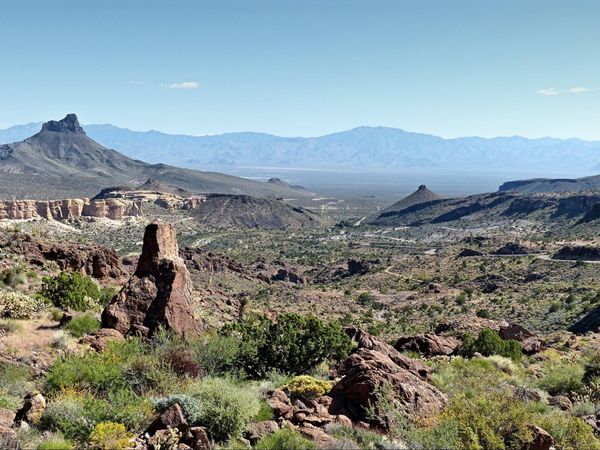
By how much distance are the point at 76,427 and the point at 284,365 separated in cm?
788

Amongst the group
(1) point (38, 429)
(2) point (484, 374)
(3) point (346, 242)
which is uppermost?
(1) point (38, 429)

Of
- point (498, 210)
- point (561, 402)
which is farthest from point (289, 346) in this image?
point (498, 210)

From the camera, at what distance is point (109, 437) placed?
9469 mm

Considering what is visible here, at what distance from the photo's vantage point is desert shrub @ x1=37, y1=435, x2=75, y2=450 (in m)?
9.03

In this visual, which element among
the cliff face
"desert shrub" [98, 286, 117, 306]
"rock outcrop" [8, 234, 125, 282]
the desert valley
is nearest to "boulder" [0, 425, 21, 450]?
the desert valley

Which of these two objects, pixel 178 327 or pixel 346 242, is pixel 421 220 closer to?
pixel 346 242

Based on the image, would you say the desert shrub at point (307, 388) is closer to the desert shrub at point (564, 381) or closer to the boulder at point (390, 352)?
the boulder at point (390, 352)

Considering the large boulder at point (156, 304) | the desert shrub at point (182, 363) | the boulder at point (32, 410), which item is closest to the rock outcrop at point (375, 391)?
the desert shrub at point (182, 363)

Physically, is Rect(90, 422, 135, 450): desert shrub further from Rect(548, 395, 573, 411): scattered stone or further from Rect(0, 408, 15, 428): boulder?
Rect(548, 395, 573, 411): scattered stone

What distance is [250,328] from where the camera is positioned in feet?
62.5

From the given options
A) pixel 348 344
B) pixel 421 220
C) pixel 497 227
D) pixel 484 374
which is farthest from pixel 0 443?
pixel 421 220

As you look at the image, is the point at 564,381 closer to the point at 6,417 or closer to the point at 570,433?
the point at 570,433

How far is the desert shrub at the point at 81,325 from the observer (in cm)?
1931

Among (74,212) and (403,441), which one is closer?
(403,441)
